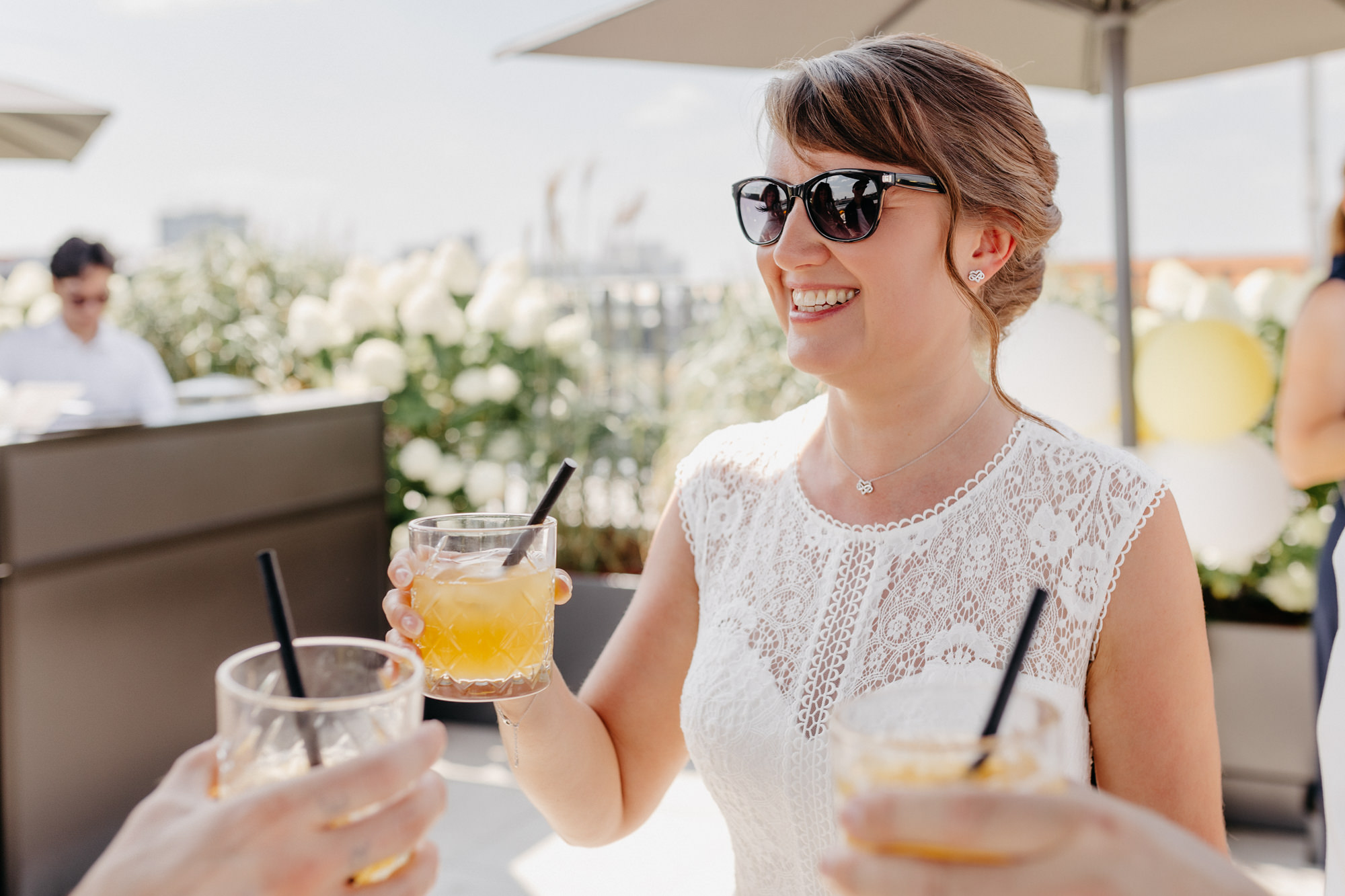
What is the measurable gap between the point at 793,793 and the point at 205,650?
2.98 meters

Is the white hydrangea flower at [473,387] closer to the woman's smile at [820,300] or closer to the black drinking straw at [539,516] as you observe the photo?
the woman's smile at [820,300]

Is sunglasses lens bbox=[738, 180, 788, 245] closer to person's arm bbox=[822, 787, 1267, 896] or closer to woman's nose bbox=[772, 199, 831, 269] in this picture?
woman's nose bbox=[772, 199, 831, 269]

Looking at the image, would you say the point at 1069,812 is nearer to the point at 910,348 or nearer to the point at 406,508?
the point at 910,348

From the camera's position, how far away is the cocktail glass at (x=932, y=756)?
585mm

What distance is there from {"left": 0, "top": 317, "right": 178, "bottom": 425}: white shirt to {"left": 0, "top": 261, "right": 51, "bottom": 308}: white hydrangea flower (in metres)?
1.99

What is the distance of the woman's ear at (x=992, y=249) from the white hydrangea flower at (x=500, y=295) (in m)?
3.32

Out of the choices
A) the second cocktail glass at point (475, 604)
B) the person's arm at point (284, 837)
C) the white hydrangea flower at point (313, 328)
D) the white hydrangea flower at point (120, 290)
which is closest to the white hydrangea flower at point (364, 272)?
the white hydrangea flower at point (313, 328)

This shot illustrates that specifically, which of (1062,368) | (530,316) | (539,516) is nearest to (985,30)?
(1062,368)

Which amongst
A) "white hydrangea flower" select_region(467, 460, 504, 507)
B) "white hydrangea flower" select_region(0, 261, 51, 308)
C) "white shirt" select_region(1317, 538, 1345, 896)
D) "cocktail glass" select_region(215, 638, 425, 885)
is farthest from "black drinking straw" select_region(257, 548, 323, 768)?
"white hydrangea flower" select_region(0, 261, 51, 308)

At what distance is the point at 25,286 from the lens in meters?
6.59

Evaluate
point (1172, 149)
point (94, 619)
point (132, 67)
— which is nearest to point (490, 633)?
point (94, 619)

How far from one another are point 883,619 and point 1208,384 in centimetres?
233

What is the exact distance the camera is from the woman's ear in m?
1.54

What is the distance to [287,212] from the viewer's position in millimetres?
6336
